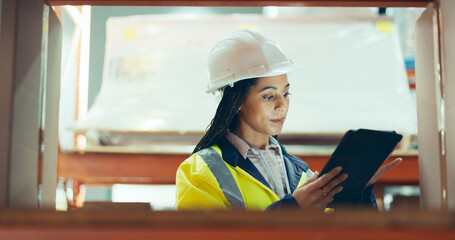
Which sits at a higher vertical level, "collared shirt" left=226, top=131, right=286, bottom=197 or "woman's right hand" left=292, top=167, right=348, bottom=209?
"collared shirt" left=226, top=131, right=286, bottom=197

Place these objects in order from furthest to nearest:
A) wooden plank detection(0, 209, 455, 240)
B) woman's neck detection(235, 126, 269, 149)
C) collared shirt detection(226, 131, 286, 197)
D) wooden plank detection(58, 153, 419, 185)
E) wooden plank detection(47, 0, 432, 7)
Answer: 1. wooden plank detection(58, 153, 419, 185)
2. woman's neck detection(235, 126, 269, 149)
3. collared shirt detection(226, 131, 286, 197)
4. wooden plank detection(47, 0, 432, 7)
5. wooden plank detection(0, 209, 455, 240)

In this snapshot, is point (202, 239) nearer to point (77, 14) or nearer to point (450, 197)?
point (450, 197)

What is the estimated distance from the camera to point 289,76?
5715 mm

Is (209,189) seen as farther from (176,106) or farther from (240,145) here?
(176,106)

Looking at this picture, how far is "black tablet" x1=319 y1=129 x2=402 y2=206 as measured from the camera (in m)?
1.82

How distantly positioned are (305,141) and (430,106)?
3.18 meters

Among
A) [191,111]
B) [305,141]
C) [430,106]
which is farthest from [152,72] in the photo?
[430,106]

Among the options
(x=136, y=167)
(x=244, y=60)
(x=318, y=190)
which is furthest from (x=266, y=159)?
(x=136, y=167)

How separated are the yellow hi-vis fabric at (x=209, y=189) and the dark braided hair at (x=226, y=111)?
0.17m

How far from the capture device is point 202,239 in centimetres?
110

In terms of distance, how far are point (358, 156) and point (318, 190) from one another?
→ 0.59 feet

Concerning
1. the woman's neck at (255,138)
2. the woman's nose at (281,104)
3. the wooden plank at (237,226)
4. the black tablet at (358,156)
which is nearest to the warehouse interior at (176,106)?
the wooden plank at (237,226)

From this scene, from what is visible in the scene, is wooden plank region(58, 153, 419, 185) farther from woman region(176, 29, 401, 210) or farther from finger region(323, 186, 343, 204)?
finger region(323, 186, 343, 204)

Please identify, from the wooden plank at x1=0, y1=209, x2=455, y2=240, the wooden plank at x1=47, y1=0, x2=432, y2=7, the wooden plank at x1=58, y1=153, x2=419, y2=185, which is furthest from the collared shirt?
the wooden plank at x1=58, y1=153, x2=419, y2=185
